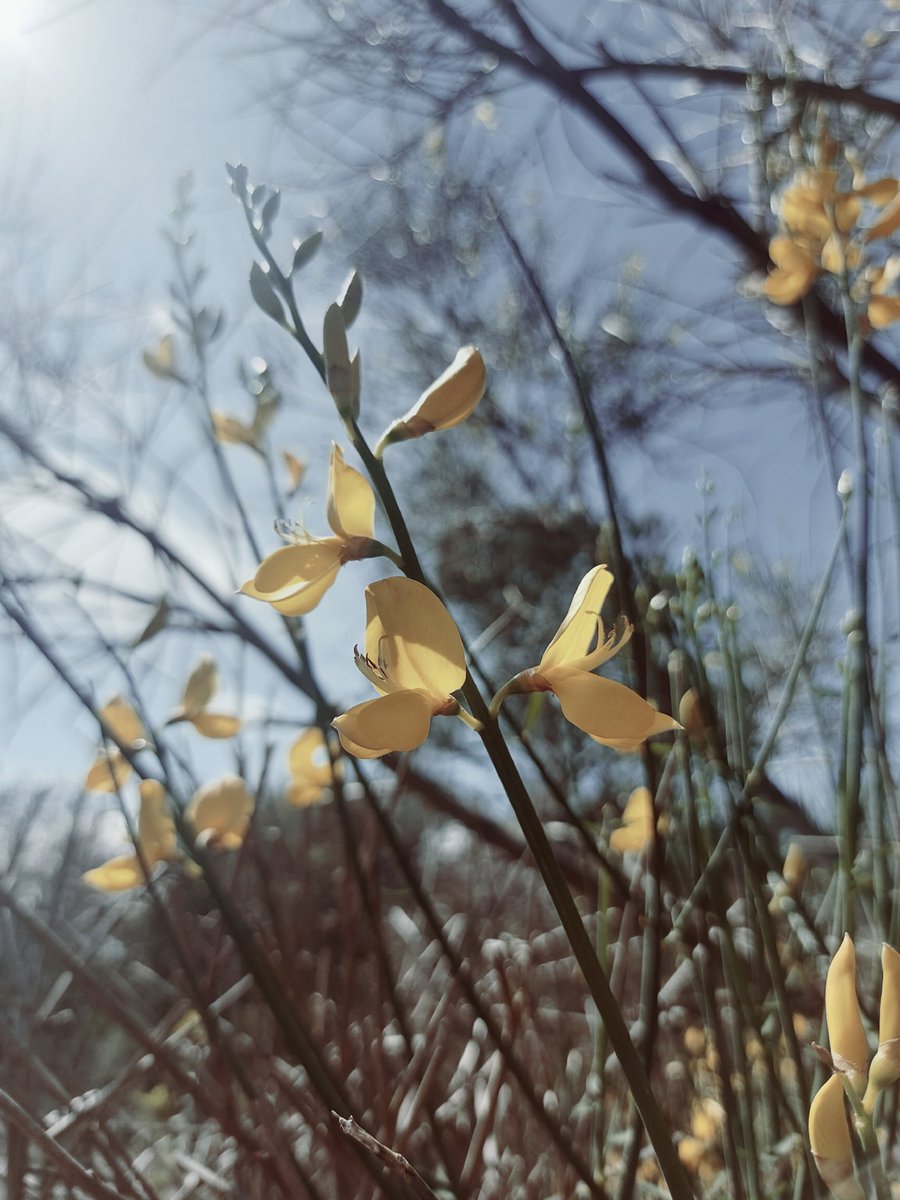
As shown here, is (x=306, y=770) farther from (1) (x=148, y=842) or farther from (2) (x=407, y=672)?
(2) (x=407, y=672)

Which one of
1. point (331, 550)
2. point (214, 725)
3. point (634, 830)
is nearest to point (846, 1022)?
point (331, 550)

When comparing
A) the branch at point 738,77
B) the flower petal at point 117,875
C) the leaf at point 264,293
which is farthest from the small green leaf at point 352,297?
the branch at point 738,77

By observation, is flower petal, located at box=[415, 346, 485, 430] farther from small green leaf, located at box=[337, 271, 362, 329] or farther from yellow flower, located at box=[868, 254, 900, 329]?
yellow flower, located at box=[868, 254, 900, 329]

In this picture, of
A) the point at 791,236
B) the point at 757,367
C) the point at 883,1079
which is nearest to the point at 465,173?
the point at 757,367

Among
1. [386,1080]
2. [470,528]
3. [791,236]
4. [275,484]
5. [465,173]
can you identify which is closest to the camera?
[386,1080]

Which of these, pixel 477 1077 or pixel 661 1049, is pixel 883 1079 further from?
pixel 661 1049

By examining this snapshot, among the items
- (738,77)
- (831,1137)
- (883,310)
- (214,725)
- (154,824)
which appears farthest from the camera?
(738,77)
